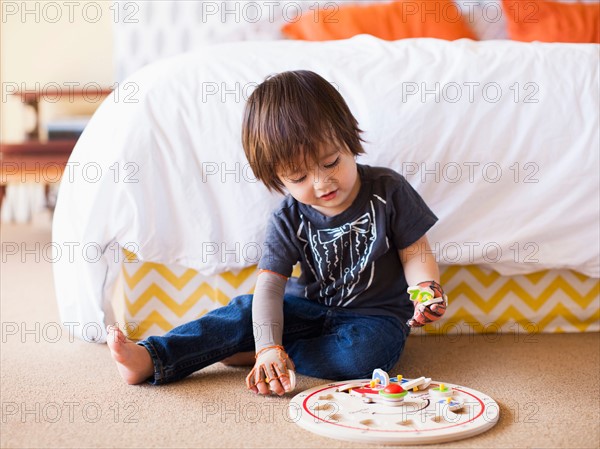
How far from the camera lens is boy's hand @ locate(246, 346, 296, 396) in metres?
1.17

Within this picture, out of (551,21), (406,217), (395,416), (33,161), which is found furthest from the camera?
(33,161)

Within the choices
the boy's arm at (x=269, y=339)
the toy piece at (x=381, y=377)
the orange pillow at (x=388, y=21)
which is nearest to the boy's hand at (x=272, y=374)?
the boy's arm at (x=269, y=339)

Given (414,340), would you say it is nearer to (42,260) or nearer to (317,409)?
(317,409)

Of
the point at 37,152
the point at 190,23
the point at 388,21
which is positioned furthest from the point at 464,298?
the point at 37,152

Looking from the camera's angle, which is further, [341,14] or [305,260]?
[341,14]

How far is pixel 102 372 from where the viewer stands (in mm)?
1335

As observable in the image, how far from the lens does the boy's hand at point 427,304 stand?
1.18 metres

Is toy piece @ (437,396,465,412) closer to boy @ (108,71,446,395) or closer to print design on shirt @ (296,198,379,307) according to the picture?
boy @ (108,71,446,395)

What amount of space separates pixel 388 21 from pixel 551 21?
469mm

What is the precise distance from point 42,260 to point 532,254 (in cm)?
167

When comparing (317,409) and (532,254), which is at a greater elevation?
(532,254)

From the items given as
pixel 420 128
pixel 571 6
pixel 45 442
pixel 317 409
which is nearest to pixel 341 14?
pixel 571 6

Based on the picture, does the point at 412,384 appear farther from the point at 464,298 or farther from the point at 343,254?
the point at 464,298

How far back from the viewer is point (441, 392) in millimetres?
1134
